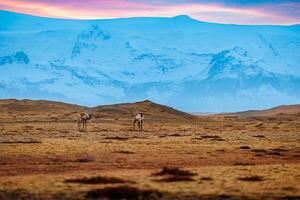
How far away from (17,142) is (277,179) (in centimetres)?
2837

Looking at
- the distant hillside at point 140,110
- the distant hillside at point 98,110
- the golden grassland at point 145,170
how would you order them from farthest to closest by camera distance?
the distant hillside at point 140,110 → the distant hillside at point 98,110 → the golden grassland at point 145,170

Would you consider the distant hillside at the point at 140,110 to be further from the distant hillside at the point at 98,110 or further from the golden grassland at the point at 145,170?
the golden grassland at the point at 145,170

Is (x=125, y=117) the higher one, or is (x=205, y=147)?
(x=125, y=117)

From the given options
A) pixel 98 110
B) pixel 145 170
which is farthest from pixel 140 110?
pixel 145 170

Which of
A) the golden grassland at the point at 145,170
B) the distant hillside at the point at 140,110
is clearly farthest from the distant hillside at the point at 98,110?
the golden grassland at the point at 145,170

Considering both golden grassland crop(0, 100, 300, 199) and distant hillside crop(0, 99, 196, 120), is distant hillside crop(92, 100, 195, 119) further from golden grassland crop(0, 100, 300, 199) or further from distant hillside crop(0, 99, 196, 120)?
golden grassland crop(0, 100, 300, 199)

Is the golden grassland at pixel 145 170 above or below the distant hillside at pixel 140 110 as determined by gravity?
below

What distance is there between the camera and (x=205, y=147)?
49.2m

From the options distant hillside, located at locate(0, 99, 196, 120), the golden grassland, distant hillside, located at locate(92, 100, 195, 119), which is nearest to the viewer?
the golden grassland

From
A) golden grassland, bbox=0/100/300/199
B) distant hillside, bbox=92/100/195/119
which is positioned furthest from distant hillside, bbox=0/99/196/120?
golden grassland, bbox=0/100/300/199

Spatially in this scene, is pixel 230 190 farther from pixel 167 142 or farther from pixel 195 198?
pixel 167 142

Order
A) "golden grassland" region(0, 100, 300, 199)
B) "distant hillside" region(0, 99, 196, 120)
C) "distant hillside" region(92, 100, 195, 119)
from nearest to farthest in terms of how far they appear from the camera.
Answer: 1. "golden grassland" region(0, 100, 300, 199)
2. "distant hillside" region(0, 99, 196, 120)
3. "distant hillside" region(92, 100, 195, 119)

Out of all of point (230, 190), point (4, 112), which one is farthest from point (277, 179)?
point (4, 112)

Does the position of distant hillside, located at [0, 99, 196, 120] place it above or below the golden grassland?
above
